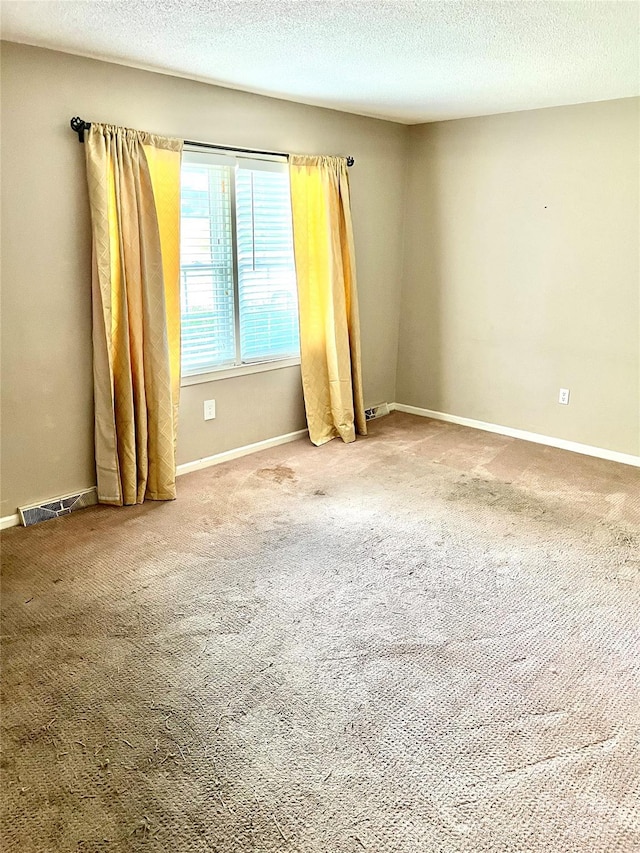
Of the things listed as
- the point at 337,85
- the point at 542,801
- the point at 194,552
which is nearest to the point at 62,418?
the point at 194,552

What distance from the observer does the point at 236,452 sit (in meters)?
4.39

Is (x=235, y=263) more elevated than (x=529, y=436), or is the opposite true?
(x=235, y=263)

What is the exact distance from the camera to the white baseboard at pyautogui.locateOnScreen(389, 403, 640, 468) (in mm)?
4422

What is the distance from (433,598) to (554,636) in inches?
19.6

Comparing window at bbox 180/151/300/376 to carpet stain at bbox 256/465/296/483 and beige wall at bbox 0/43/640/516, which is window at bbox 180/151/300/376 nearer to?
beige wall at bbox 0/43/640/516

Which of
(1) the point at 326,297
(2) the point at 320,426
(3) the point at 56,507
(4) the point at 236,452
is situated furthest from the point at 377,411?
(3) the point at 56,507

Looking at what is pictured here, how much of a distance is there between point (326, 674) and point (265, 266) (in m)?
2.82

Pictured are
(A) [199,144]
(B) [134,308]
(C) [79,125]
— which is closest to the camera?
(C) [79,125]

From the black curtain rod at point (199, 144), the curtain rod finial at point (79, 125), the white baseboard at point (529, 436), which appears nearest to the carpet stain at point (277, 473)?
the white baseboard at point (529, 436)

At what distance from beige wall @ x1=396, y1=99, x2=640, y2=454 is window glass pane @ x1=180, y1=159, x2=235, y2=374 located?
1829mm

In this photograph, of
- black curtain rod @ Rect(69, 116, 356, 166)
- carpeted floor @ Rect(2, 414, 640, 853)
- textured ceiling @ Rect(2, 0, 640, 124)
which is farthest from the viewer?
black curtain rod @ Rect(69, 116, 356, 166)

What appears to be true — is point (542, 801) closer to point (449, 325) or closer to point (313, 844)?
point (313, 844)

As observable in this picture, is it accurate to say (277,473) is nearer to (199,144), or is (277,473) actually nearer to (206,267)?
(206,267)

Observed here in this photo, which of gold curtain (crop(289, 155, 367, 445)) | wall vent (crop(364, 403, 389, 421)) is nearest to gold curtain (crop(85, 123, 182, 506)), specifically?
gold curtain (crop(289, 155, 367, 445))
